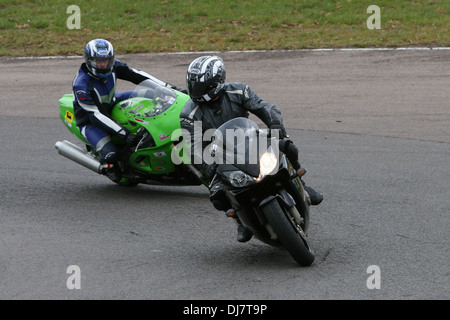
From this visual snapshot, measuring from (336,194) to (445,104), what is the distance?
16.4 feet

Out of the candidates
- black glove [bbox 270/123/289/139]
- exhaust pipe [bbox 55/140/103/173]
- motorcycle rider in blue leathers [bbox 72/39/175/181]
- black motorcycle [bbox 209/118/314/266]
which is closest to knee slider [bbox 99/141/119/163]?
motorcycle rider in blue leathers [bbox 72/39/175/181]

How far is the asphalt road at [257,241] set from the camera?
6.03 meters

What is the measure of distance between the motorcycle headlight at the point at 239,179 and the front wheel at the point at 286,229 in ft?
0.69

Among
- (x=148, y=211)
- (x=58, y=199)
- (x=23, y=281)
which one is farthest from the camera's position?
(x=58, y=199)

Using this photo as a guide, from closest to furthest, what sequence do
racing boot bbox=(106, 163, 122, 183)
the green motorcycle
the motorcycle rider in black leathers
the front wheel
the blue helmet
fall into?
1. the front wheel
2. the motorcycle rider in black leathers
3. the green motorcycle
4. the blue helmet
5. racing boot bbox=(106, 163, 122, 183)

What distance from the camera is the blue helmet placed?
8.95 m

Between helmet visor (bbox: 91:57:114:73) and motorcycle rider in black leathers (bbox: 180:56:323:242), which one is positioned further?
helmet visor (bbox: 91:57:114:73)

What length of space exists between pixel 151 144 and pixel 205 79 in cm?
187

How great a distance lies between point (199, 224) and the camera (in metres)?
7.85

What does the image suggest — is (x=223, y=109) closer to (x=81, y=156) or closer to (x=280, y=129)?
(x=280, y=129)

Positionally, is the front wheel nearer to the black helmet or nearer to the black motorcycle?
the black motorcycle

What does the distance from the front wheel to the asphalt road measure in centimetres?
15
